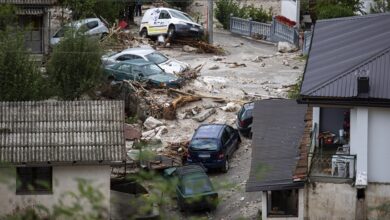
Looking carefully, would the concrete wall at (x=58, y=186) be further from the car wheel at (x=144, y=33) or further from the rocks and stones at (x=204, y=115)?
the car wheel at (x=144, y=33)

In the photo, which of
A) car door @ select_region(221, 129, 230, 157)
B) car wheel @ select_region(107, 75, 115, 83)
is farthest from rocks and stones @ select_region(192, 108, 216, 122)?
car wheel @ select_region(107, 75, 115, 83)

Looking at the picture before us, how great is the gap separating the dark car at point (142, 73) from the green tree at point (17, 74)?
16.1 feet

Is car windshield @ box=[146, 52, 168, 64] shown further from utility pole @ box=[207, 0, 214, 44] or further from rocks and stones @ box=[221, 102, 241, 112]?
utility pole @ box=[207, 0, 214, 44]

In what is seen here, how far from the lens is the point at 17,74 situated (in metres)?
31.3

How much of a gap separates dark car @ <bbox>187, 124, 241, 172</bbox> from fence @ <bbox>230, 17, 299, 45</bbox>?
14.7m

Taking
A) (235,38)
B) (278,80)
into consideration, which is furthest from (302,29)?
(278,80)

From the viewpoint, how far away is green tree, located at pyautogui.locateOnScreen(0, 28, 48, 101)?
31.1 metres

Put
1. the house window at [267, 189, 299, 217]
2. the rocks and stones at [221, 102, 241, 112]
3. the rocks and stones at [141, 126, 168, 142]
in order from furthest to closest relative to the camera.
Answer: the rocks and stones at [221, 102, 241, 112] < the rocks and stones at [141, 126, 168, 142] < the house window at [267, 189, 299, 217]

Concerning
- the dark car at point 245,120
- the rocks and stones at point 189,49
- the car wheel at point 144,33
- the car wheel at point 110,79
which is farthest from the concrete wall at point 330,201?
the car wheel at point 144,33

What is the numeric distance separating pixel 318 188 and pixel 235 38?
23749 mm

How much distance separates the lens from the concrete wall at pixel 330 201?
79.9ft

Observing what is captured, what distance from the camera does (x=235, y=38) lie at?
47.5m

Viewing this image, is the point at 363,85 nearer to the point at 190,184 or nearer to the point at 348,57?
the point at 348,57

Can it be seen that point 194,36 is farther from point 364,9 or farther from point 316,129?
point 316,129
